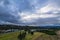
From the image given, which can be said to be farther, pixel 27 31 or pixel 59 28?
pixel 59 28

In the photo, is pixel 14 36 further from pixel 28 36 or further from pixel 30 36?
pixel 30 36

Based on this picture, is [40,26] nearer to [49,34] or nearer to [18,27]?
[49,34]

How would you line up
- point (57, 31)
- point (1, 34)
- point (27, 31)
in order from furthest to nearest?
1. point (57, 31)
2. point (27, 31)
3. point (1, 34)

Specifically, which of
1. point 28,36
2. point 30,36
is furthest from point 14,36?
point 30,36

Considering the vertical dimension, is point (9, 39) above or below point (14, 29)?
below

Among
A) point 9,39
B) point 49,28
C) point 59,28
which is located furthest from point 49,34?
point 9,39

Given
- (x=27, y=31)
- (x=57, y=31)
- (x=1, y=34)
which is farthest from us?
(x=57, y=31)

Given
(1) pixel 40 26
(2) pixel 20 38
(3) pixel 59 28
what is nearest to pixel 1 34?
(2) pixel 20 38

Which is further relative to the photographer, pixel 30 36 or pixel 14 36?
pixel 30 36

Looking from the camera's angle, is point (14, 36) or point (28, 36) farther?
point (28, 36)
